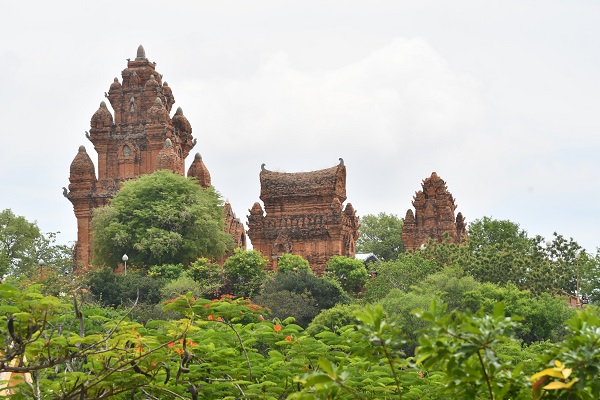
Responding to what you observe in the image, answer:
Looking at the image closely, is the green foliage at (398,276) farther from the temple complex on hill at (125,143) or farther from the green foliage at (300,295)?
the temple complex on hill at (125,143)

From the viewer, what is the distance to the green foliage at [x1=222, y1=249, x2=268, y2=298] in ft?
142

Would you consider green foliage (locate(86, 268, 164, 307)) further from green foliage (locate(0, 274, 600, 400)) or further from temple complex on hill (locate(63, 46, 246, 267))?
green foliage (locate(0, 274, 600, 400))

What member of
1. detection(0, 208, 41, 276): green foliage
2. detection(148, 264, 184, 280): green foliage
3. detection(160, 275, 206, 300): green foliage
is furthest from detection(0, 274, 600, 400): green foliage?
detection(0, 208, 41, 276): green foliage

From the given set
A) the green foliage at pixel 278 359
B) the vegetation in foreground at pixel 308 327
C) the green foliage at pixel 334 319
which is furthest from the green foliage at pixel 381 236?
the green foliage at pixel 278 359

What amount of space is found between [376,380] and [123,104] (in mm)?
43761

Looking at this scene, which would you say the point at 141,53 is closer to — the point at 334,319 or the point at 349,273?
the point at 349,273

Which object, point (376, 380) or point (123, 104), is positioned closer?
point (376, 380)

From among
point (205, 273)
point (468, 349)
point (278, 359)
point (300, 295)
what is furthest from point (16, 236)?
point (468, 349)

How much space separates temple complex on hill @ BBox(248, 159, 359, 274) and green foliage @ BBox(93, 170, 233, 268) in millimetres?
2765

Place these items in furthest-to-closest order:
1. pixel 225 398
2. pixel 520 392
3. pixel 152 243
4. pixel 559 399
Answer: pixel 152 243, pixel 225 398, pixel 520 392, pixel 559 399

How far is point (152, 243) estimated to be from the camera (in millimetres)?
47000

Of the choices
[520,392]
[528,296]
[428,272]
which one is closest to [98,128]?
[428,272]

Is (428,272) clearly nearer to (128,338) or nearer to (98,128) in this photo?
(98,128)

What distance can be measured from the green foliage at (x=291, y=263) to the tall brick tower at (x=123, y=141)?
9.18 m
